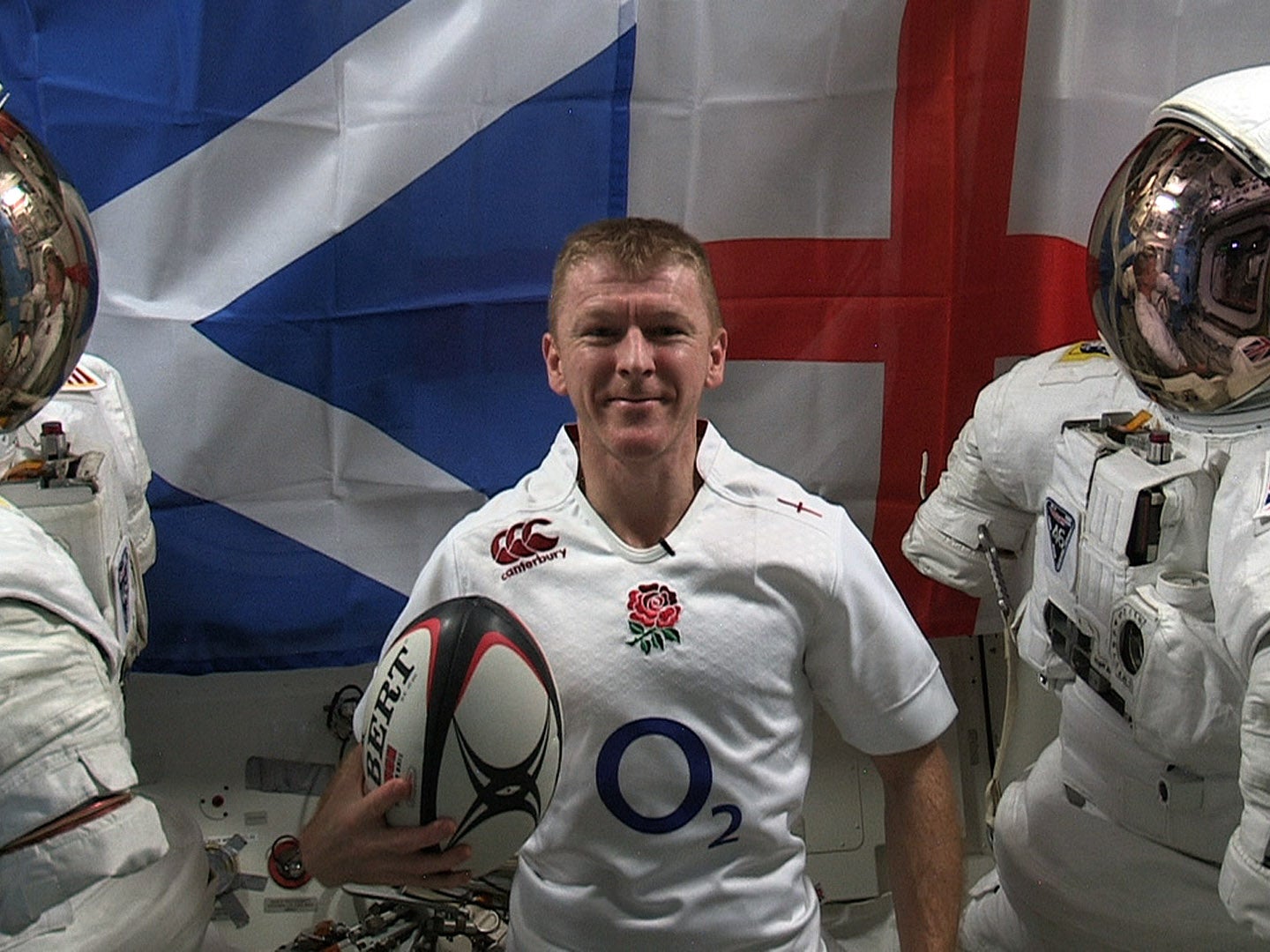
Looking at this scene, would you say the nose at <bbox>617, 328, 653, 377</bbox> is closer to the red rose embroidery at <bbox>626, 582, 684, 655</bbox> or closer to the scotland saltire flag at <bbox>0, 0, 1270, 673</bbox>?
the red rose embroidery at <bbox>626, 582, 684, 655</bbox>

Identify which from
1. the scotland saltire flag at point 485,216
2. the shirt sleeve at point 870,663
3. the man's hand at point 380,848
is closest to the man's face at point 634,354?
the shirt sleeve at point 870,663

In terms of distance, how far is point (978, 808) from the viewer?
8.46ft

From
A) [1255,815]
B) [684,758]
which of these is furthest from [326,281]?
[1255,815]

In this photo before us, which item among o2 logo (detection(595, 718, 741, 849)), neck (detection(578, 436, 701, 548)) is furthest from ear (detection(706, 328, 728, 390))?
o2 logo (detection(595, 718, 741, 849))

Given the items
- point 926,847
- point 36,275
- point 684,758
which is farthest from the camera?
point 926,847

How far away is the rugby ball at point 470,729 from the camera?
125 centimetres

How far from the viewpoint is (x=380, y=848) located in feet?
4.18

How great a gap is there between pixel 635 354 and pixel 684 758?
473 mm

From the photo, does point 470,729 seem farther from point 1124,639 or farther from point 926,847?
point 1124,639

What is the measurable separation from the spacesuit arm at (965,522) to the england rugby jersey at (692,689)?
1.90ft

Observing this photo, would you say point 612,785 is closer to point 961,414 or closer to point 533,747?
point 533,747

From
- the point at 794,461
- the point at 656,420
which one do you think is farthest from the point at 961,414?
the point at 656,420

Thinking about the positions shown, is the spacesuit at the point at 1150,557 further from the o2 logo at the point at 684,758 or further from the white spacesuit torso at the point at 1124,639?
the o2 logo at the point at 684,758

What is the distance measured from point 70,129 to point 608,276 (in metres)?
1.04
